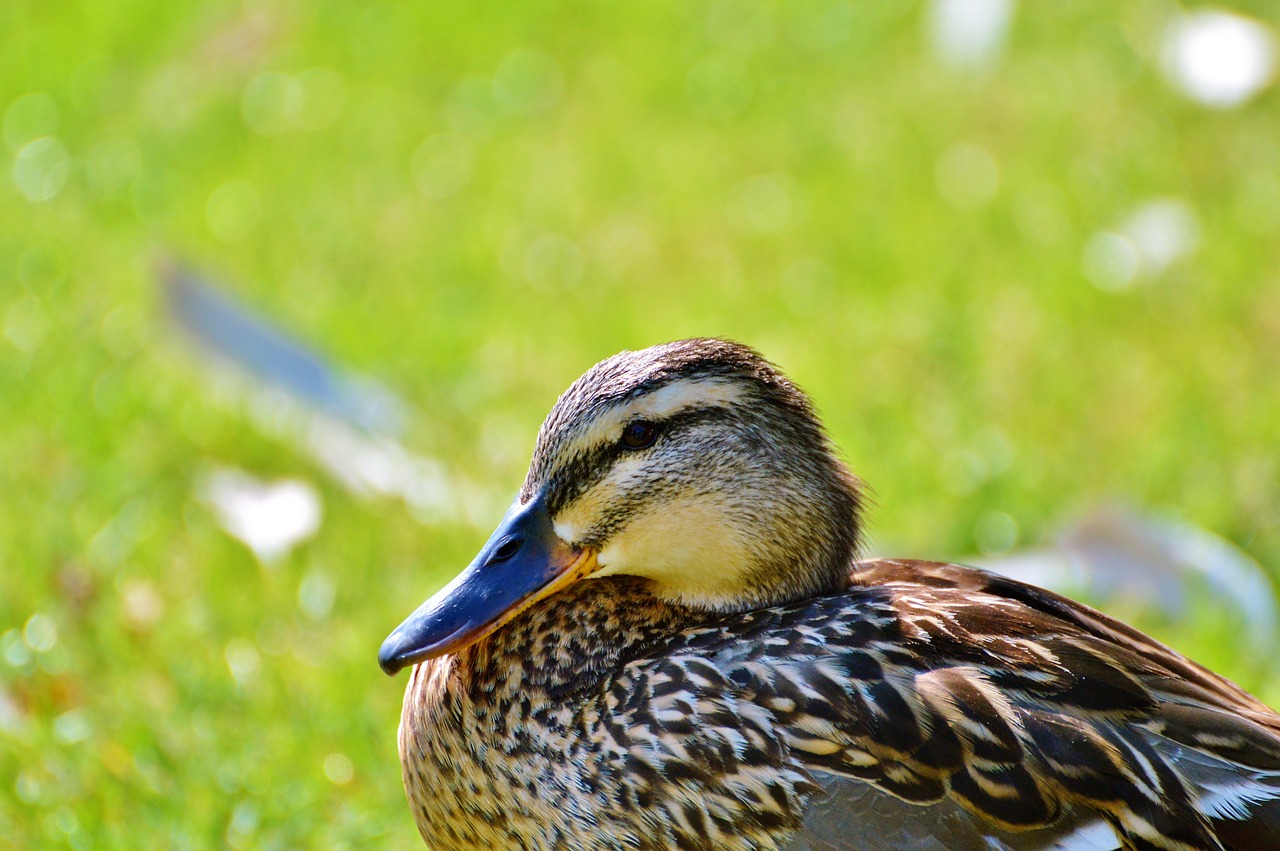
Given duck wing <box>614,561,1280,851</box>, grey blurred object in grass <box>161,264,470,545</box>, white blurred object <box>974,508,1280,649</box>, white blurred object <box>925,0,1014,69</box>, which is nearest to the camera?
duck wing <box>614,561,1280,851</box>

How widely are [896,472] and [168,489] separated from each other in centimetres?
198

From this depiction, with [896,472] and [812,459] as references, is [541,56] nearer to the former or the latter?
[896,472]

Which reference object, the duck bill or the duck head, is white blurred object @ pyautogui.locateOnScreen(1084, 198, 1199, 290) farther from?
the duck bill

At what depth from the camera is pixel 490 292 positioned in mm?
5492

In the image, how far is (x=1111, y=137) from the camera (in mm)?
6098

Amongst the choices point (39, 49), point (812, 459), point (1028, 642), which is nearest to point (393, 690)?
point (812, 459)

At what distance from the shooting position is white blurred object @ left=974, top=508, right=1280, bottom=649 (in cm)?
371

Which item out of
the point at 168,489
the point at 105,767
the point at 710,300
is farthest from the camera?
the point at 710,300

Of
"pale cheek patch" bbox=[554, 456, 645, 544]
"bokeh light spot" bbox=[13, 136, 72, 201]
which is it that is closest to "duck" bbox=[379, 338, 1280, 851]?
"pale cheek patch" bbox=[554, 456, 645, 544]

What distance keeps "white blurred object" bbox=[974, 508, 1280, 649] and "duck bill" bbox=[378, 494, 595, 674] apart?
1.63 metres

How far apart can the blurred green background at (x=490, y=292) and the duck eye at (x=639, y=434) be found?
102 centimetres

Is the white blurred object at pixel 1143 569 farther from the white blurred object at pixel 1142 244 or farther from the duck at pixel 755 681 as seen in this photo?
the white blurred object at pixel 1142 244

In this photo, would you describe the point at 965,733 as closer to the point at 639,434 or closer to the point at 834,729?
the point at 834,729

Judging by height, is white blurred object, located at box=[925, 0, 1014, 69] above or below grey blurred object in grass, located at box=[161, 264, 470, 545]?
above
